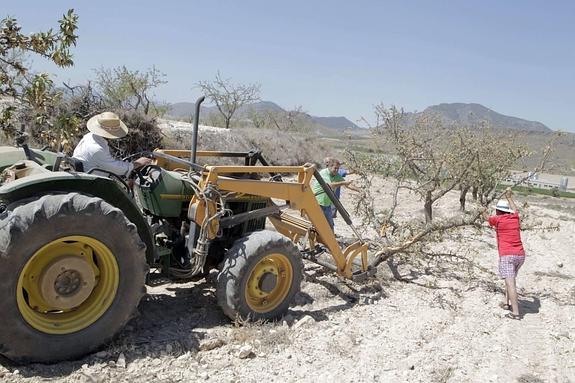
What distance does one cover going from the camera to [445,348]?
4.81 metres

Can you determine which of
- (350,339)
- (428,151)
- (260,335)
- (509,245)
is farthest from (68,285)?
(428,151)

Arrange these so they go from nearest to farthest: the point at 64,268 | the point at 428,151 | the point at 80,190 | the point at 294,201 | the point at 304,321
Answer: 1. the point at 64,268
2. the point at 80,190
3. the point at 304,321
4. the point at 294,201
5. the point at 428,151

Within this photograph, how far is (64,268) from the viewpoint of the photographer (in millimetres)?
3607

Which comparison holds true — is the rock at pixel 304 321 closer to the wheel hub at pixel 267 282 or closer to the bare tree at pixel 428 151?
the wheel hub at pixel 267 282

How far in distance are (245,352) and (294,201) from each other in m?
1.66

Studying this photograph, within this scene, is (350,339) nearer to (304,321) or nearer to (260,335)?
(304,321)

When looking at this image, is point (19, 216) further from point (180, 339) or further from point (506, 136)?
point (506, 136)

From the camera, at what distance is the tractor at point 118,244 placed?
3381 millimetres

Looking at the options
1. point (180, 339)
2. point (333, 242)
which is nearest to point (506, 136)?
point (333, 242)

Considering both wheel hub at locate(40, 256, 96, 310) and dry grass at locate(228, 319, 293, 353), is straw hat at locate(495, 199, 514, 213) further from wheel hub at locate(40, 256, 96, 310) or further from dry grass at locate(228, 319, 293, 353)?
wheel hub at locate(40, 256, 96, 310)

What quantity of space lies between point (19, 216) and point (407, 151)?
6.78m

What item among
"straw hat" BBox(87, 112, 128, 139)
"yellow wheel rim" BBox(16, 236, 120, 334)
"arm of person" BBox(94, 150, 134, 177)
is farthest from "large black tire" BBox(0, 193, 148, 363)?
"straw hat" BBox(87, 112, 128, 139)

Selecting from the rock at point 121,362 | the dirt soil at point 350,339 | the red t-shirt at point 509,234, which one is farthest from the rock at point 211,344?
the red t-shirt at point 509,234

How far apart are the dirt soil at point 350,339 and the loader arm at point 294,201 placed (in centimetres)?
47
